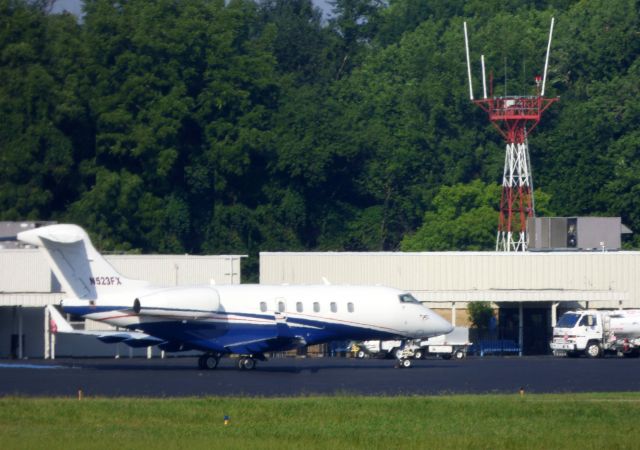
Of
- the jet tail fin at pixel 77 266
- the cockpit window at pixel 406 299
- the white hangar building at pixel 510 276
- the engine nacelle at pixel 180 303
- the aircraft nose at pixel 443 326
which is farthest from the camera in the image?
the white hangar building at pixel 510 276

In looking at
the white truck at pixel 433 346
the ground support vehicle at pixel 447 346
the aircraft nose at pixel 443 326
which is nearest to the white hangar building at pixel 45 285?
the white truck at pixel 433 346

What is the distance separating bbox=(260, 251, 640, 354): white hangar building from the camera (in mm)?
72125

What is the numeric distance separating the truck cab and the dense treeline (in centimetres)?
3265

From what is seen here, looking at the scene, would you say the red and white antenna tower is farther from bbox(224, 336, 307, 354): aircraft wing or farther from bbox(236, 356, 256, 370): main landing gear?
bbox(236, 356, 256, 370): main landing gear

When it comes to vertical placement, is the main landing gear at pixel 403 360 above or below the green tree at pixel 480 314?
below

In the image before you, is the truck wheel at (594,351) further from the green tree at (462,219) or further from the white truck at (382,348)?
the green tree at (462,219)

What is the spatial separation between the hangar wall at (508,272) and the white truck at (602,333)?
6.86 meters

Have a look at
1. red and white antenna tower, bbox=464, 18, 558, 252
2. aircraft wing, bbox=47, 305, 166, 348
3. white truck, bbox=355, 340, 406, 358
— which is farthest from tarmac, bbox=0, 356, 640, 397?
red and white antenna tower, bbox=464, 18, 558, 252

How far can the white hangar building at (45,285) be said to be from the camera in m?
64.4

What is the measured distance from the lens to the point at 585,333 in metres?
64.7

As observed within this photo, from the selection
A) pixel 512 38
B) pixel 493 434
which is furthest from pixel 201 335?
pixel 512 38

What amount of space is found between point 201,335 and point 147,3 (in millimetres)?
52553

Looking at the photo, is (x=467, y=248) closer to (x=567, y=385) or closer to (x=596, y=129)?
(x=596, y=129)

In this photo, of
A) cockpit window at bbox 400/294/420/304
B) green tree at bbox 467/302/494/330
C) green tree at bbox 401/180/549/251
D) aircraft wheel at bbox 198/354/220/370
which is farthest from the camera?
green tree at bbox 401/180/549/251
